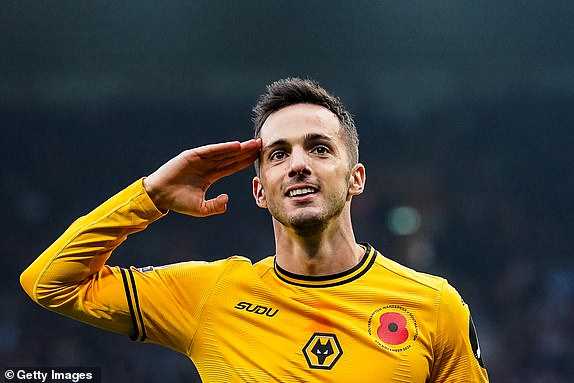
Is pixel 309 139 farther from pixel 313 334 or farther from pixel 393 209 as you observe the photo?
pixel 393 209

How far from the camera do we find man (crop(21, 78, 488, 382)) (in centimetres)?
259

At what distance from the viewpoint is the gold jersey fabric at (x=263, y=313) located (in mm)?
2566

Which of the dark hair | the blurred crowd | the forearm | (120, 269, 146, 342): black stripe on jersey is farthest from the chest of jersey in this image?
the blurred crowd

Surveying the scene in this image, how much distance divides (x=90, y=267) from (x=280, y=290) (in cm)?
65

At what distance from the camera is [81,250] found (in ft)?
8.52

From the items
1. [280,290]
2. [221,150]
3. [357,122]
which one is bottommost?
[357,122]

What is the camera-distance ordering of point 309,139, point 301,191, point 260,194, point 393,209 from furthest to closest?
1. point 393,209
2. point 260,194
3. point 309,139
4. point 301,191

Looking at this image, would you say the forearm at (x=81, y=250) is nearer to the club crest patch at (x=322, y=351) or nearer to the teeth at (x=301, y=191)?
the teeth at (x=301, y=191)

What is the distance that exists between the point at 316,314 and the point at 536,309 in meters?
5.16

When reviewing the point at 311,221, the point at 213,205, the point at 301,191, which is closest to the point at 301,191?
the point at 301,191

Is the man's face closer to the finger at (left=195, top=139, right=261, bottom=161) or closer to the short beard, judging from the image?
the short beard

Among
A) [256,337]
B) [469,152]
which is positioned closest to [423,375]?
[256,337]

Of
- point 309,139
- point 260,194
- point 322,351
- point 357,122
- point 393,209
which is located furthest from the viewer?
point 357,122

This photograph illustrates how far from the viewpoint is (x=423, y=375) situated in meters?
2.56
